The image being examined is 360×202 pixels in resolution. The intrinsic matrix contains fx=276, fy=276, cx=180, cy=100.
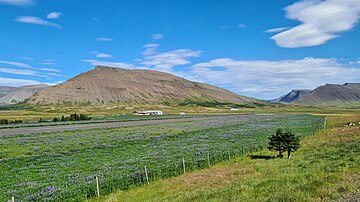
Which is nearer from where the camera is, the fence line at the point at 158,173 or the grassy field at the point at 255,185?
the grassy field at the point at 255,185

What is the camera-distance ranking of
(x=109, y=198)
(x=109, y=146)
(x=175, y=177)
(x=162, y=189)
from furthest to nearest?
(x=109, y=146) < (x=175, y=177) < (x=162, y=189) < (x=109, y=198)

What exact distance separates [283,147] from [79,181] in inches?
757

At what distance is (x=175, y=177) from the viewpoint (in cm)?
2184

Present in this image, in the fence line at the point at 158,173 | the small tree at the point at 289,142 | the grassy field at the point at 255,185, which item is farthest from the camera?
the small tree at the point at 289,142

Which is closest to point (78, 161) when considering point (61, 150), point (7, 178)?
point (7, 178)

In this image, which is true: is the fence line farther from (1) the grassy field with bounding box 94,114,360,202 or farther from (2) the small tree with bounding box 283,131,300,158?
(2) the small tree with bounding box 283,131,300,158

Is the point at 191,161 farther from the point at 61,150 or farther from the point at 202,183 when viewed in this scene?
the point at 61,150

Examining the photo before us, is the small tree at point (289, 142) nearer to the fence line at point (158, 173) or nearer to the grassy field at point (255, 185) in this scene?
the grassy field at point (255, 185)

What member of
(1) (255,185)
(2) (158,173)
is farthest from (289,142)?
(1) (255,185)

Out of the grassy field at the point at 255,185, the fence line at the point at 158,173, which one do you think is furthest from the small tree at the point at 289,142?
the fence line at the point at 158,173

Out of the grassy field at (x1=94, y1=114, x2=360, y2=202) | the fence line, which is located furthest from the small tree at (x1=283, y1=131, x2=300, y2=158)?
the fence line

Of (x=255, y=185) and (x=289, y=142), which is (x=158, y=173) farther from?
(x=289, y=142)

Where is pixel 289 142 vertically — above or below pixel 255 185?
above

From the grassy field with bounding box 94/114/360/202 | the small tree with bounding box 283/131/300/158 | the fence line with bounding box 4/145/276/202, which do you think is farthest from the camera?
the small tree with bounding box 283/131/300/158
